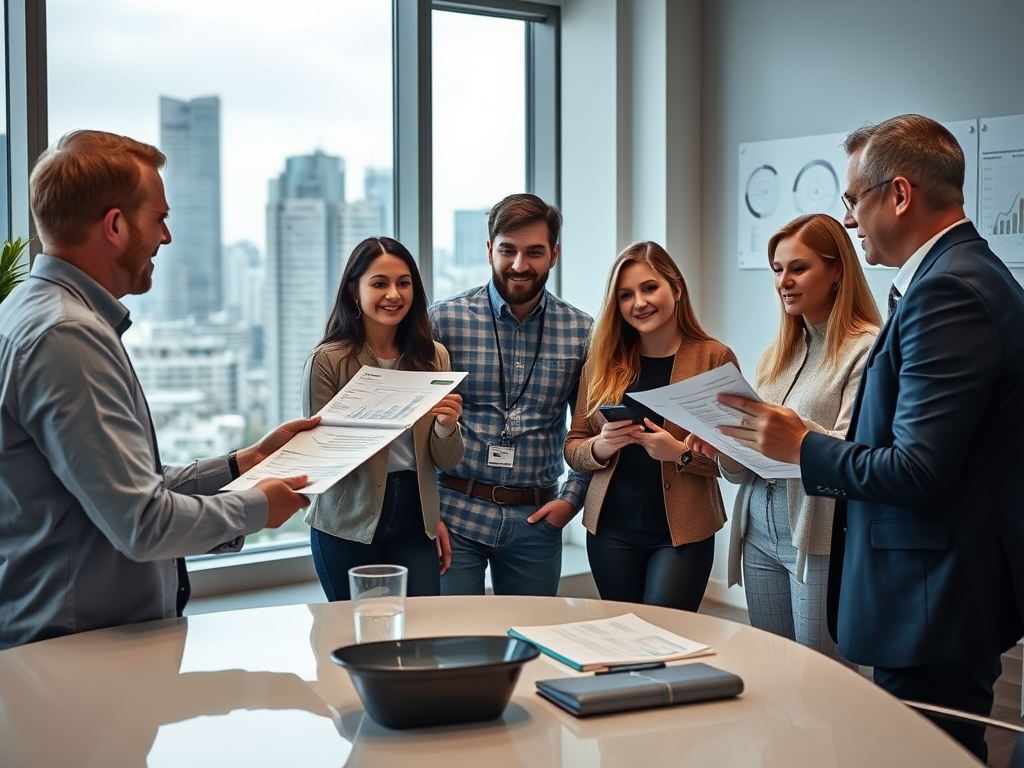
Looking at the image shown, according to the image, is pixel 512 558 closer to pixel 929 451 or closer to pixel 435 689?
pixel 929 451

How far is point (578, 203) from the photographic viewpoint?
16.6ft

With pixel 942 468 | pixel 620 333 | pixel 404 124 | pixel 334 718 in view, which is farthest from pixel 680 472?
pixel 404 124

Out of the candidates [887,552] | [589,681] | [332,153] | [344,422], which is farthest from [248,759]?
[332,153]

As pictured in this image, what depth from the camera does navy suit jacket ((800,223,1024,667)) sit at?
6.12ft

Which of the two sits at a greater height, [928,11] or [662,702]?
[928,11]

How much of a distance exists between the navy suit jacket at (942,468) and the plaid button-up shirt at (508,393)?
49.8 inches

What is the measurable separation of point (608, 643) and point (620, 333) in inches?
58.6

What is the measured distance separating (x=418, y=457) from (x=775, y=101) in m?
2.59

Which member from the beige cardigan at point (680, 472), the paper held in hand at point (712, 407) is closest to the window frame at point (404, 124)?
the beige cardigan at point (680, 472)

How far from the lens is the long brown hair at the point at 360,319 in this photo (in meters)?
3.04

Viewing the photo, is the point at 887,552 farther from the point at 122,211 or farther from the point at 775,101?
the point at 775,101

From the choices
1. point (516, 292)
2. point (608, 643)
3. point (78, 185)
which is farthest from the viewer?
point (516, 292)

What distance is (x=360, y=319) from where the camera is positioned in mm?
3086

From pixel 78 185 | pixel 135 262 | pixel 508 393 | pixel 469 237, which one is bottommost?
pixel 508 393
